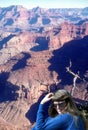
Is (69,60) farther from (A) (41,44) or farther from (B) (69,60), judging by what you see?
(A) (41,44)

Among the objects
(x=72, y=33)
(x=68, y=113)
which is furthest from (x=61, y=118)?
(x=72, y=33)

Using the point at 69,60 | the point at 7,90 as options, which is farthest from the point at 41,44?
the point at 7,90

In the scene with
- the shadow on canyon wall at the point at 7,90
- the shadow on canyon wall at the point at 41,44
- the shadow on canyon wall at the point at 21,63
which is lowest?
the shadow on canyon wall at the point at 41,44

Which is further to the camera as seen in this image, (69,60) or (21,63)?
(21,63)

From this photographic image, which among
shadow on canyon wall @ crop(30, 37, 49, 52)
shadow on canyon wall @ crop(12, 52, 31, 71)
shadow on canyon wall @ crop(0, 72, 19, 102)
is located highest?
shadow on canyon wall @ crop(12, 52, 31, 71)

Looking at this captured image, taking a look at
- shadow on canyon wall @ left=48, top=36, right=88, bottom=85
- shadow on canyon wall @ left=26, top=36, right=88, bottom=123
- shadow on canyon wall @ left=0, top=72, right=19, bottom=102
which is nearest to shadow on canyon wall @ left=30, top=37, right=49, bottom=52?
shadow on canyon wall @ left=26, top=36, right=88, bottom=123

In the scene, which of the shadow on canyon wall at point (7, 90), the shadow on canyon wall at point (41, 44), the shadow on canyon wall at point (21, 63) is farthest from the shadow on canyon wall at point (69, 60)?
the shadow on canyon wall at point (41, 44)

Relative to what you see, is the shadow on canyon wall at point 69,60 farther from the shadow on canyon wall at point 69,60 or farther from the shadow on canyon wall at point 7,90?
the shadow on canyon wall at point 7,90

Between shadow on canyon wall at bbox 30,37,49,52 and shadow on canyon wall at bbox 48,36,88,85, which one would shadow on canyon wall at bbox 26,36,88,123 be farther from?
shadow on canyon wall at bbox 30,37,49,52
